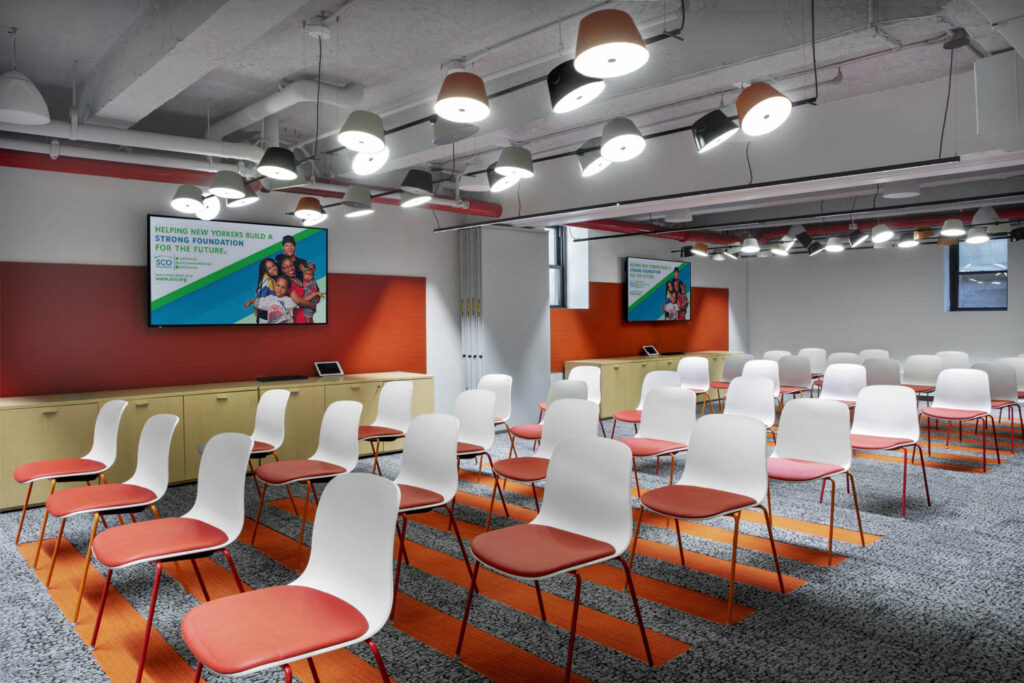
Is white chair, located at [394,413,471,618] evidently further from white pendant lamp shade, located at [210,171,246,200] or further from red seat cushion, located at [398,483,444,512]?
white pendant lamp shade, located at [210,171,246,200]

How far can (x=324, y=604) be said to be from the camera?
2.49m

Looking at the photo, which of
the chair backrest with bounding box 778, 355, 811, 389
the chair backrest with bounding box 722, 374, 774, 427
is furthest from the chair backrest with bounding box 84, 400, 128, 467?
the chair backrest with bounding box 778, 355, 811, 389

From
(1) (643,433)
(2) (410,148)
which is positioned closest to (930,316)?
(1) (643,433)

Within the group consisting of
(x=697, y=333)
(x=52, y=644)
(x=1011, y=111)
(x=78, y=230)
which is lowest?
(x=52, y=644)

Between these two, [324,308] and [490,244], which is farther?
[490,244]

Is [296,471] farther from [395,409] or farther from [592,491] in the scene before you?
[592,491]

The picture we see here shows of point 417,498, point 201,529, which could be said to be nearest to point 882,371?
point 417,498

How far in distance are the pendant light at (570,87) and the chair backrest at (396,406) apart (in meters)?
3.38

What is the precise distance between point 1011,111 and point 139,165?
22.0 feet

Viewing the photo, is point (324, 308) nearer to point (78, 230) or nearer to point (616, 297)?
point (78, 230)

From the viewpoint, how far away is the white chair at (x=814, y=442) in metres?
4.42

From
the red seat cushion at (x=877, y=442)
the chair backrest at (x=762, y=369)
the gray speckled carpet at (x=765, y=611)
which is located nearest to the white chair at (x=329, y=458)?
the gray speckled carpet at (x=765, y=611)

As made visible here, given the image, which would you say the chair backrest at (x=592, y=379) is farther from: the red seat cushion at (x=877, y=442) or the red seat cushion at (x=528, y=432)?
the red seat cushion at (x=877, y=442)

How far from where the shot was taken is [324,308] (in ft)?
26.0
